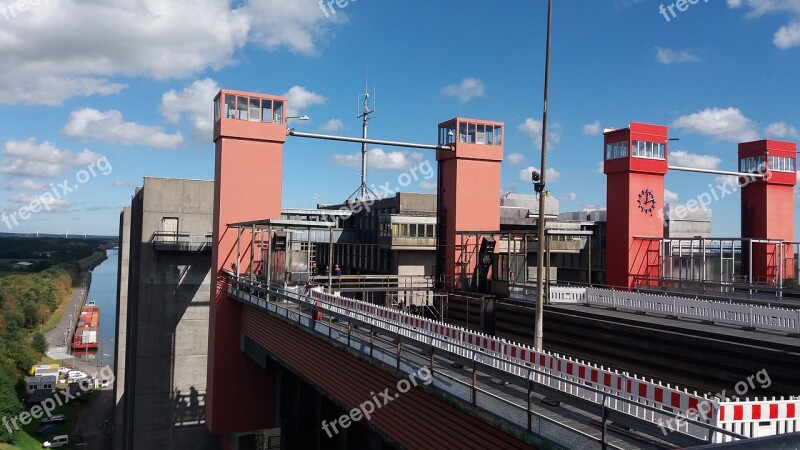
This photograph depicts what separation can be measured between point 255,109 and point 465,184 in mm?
9232

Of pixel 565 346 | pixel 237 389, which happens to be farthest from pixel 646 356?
pixel 237 389

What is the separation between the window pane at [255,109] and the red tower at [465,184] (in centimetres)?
804

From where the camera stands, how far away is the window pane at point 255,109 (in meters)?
22.1

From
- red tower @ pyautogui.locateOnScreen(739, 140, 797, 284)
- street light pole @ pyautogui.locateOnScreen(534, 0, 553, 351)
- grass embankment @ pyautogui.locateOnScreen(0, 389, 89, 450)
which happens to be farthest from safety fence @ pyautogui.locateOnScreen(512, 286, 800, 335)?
grass embankment @ pyautogui.locateOnScreen(0, 389, 89, 450)

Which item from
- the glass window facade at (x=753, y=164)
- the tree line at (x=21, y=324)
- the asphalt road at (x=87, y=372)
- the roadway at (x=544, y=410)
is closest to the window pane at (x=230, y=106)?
the roadway at (x=544, y=410)

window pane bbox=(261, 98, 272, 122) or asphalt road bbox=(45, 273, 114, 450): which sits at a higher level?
window pane bbox=(261, 98, 272, 122)

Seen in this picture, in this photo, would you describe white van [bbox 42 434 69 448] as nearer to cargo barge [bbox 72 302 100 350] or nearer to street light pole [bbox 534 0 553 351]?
street light pole [bbox 534 0 553 351]

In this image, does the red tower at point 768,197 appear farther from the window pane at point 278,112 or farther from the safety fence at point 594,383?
the safety fence at point 594,383

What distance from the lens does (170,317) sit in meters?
28.6

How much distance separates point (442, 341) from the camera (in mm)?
10352

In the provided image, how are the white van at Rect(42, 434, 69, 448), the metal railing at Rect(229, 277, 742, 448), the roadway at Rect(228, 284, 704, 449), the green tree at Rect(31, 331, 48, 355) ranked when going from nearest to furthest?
the metal railing at Rect(229, 277, 742, 448)
the roadway at Rect(228, 284, 704, 449)
the white van at Rect(42, 434, 69, 448)
the green tree at Rect(31, 331, 48, 355)

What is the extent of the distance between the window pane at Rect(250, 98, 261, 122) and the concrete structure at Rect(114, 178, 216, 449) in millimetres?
8764

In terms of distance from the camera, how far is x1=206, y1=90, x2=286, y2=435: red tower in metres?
21.5

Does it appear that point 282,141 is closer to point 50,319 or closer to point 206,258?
point 206,258
